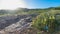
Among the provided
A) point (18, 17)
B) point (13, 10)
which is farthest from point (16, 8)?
point (18, 17)

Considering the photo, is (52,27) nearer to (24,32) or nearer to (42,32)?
(42,32)

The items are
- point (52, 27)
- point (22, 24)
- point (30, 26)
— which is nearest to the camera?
point (52, 27)

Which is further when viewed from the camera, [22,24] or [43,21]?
[22,24]

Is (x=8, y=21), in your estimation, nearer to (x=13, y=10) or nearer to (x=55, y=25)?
(x=13, y=10)

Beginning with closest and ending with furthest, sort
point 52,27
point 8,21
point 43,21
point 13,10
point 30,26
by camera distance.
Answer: point 52,27
point 43,21
point 30,26
point 8,21
point 13,10

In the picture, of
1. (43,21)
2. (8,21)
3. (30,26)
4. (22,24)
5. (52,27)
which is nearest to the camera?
(52,27)

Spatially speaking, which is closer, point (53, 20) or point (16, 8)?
point (53, 20)

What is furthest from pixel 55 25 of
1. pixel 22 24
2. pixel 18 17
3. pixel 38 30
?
pixel 18 17

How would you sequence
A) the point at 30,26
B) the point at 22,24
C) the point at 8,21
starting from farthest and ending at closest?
the point at 8,21, the point at 22,24, the point at 30,26
